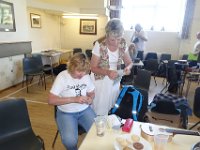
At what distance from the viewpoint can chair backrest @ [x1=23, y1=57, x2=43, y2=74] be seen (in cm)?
425

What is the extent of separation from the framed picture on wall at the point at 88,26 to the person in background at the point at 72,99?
5421 mm

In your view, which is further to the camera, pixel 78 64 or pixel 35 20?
pixel 35 20

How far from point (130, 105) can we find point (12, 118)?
1.16 meters

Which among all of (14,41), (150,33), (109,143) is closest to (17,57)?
(14,41)

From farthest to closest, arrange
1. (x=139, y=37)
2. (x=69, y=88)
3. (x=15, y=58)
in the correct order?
(x=139, y=37), (x=15, y=58), (x=69, y=88)

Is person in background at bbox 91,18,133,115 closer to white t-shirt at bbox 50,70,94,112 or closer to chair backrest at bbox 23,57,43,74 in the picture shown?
white t-shirt at bbox 50,70,94,112

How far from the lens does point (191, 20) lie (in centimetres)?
617

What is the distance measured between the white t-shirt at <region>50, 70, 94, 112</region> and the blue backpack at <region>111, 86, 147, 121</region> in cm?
38

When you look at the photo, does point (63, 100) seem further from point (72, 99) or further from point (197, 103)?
point (197, 103)

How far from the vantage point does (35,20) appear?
584 centimetres

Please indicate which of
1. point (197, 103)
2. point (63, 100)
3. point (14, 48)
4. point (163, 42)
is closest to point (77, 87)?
point (63, 100)

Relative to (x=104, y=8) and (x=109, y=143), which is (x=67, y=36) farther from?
(x=109, y=143)

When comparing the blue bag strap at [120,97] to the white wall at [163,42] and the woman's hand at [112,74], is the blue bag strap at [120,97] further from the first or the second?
the white wall at [163,42]

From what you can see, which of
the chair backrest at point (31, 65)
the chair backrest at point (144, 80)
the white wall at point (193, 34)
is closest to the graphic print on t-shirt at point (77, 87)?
the chair backrest at point (144, 80)
